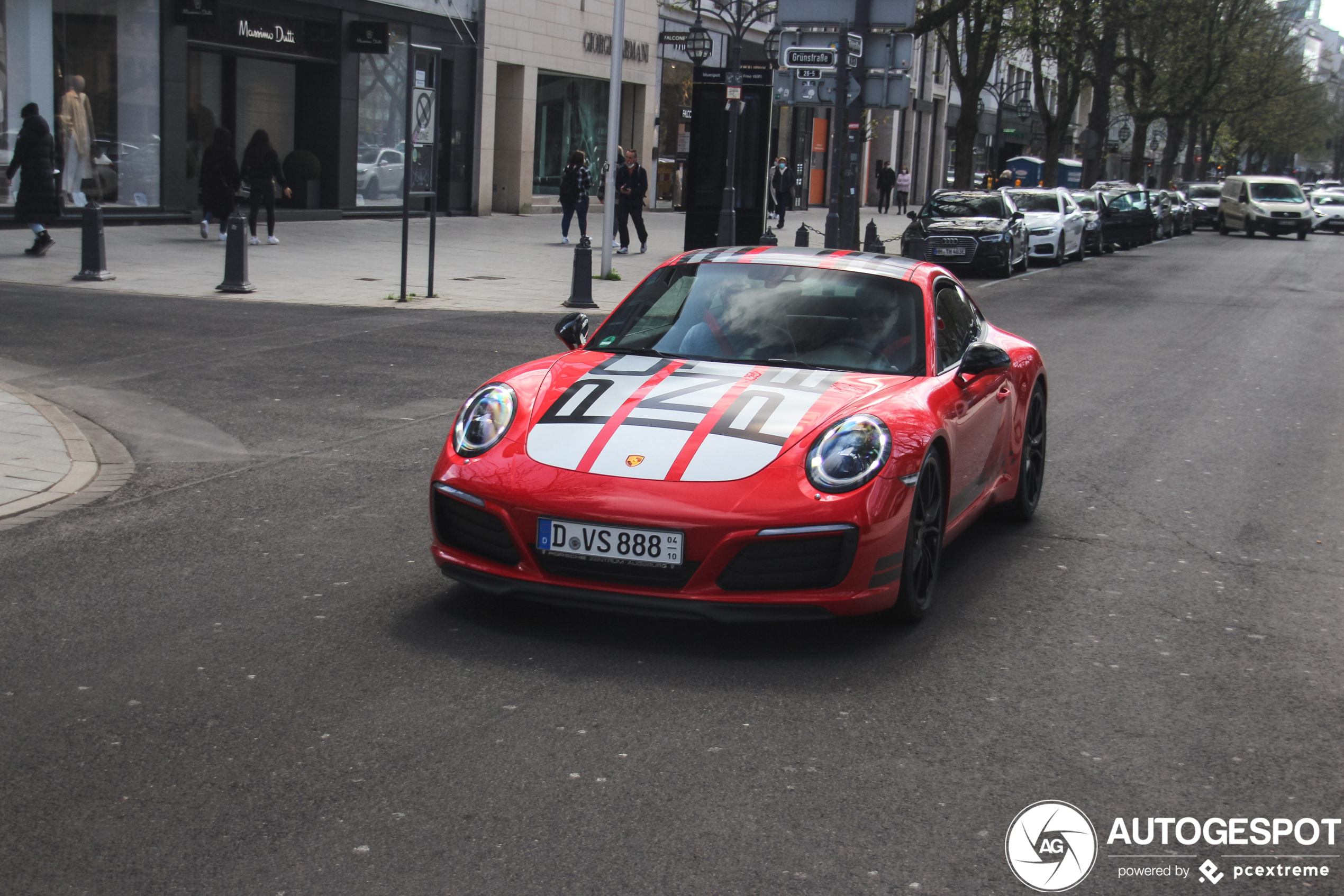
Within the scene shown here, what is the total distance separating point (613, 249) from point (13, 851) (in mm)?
23430

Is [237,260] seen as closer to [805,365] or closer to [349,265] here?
[349,265]

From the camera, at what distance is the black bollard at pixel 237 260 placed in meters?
16.1

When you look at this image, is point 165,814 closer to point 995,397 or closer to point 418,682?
point 418,682

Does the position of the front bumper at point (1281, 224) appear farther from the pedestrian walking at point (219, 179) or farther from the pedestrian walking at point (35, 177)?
the pedestrian walking at point (35, 177)

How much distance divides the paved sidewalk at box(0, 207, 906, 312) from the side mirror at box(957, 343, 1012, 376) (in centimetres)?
1036

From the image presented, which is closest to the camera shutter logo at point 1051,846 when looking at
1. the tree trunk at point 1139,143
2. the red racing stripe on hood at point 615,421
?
the red racing stripe on hood at point 615,421

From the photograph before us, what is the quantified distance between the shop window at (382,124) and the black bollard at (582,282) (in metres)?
14.2

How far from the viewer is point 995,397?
646 centimetres

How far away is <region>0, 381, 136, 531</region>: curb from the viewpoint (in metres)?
6.77

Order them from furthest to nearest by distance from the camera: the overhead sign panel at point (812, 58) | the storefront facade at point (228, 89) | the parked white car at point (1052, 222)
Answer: the parked white car at point (1052, 222) < the storefront facade at point (228, 89) < the overhead sign panel at point (812, 58)

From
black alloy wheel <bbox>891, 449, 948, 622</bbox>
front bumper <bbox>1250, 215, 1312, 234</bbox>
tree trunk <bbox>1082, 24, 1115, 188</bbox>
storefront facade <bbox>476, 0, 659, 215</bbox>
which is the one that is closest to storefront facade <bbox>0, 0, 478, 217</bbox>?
storefront facade <bbox>476, 0, 659, 215</bbox>

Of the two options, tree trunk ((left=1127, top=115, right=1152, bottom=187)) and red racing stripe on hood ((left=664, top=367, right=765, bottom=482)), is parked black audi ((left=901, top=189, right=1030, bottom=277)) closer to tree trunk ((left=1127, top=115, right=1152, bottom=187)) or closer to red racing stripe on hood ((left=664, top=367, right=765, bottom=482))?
red racing stripe on hood ((left=664, top=367, right=765, bottom=482))

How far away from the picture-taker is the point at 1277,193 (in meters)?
50.2

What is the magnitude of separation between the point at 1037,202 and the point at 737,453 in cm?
2729
